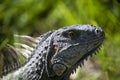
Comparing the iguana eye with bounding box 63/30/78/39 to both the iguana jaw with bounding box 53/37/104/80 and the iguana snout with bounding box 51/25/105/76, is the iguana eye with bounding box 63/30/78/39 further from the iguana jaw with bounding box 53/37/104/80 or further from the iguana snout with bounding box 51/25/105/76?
the iguana jaw with bounding box 53/37/104/80

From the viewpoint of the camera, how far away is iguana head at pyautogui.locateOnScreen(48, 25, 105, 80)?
4.35 meters

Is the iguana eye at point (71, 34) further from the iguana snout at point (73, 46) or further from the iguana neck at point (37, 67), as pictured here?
the iguana neck at point (37, 67)

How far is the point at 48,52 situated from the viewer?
437 cm

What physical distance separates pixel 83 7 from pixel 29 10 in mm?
873

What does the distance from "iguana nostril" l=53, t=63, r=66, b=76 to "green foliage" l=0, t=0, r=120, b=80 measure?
2058 millimetres

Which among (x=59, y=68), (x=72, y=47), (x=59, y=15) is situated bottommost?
(x=59, y=68)

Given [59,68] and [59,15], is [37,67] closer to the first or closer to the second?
[59,68]

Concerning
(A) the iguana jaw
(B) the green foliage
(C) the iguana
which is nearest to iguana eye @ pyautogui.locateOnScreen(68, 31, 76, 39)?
(C) the iguana

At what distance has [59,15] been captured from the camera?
750 cm

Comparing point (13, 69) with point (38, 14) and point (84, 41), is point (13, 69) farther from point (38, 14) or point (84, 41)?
point (38, 14)

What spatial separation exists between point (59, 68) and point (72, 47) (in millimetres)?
171

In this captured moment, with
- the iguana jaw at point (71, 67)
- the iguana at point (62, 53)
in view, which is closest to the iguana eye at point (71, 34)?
the iguana at point (62, 53)

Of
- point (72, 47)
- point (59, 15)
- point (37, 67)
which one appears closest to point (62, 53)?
point (72, 47)

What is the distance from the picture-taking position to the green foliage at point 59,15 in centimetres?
689
